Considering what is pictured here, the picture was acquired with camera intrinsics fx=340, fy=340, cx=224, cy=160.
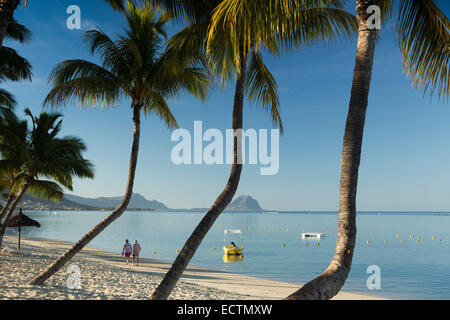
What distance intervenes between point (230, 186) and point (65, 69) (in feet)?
20.1

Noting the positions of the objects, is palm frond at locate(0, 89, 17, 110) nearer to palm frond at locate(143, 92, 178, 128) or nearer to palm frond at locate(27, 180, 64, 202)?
palm frond at locate(27, 180, 64, 202)

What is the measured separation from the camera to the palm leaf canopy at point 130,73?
902cm

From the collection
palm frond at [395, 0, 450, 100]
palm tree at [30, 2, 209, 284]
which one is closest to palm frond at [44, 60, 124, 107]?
palm tree at [30, 2, 209, 284]

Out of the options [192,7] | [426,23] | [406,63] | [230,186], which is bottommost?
[230,186]

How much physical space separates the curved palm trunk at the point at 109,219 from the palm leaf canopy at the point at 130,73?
71 cm

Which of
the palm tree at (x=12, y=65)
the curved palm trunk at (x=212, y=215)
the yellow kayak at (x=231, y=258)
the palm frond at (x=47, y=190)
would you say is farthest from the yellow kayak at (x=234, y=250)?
the curved palm trunk at (x=212, y=215)

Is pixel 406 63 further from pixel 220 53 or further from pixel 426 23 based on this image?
pixel 220 53

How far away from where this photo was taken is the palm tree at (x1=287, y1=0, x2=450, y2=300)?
3.41 metres

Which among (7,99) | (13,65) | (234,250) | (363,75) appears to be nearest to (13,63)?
(13,65)

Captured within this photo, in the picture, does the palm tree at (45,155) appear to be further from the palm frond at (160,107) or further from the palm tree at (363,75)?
the palm tree at (363,75)

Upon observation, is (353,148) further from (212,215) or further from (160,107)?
(160,107)
